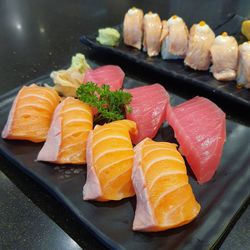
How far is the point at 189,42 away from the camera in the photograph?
2.07m

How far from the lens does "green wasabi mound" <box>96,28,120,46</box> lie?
236cm

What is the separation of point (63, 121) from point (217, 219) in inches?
30.8

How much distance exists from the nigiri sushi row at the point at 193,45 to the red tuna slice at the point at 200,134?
441mm

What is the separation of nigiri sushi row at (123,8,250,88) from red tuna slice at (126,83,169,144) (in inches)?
20.6

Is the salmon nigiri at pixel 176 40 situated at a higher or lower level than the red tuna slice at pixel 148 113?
higher

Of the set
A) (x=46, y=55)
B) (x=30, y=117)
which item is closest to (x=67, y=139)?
(x=30, y=117)

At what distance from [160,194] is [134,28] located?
1.50 meters

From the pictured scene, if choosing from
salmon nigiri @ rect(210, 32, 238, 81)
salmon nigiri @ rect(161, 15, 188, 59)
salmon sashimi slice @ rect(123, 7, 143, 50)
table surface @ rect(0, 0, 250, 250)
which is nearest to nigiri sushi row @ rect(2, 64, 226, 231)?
table surface @ rect(0, 0, 250, 250)

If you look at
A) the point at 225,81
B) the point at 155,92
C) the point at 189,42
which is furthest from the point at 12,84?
the point at 225,81

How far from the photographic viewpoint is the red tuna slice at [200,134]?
4.49 feet

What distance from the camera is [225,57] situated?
1.93m

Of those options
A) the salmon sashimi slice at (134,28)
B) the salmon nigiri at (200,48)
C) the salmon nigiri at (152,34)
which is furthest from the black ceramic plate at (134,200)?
the salmon sashimi slice at (134,28)

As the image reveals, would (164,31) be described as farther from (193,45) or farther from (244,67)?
(244,67)

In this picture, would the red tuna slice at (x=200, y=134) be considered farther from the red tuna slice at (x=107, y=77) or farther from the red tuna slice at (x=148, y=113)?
the red tuna slice at (x=107, y=77)
